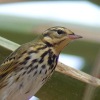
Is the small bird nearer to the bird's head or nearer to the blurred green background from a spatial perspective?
the bird's head

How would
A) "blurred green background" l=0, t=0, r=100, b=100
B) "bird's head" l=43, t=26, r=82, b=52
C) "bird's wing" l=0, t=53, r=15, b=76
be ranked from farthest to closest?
1. "bird's wing" l=0, t=53, r=15, b=76
2. "bird's head" l=43, t=26, r=82, b=52
3. "blurred green background" l=0, t=0, r=100, b=100

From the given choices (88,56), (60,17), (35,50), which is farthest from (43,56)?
(88,56)

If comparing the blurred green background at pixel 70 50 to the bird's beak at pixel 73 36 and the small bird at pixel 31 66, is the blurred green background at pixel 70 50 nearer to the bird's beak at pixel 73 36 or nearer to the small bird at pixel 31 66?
the bird's beak at pixel 73 36

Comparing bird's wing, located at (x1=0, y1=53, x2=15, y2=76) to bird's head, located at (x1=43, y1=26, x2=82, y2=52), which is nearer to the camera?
bird's head, located at (x1=43, y1=26, x2=82, y2=52)

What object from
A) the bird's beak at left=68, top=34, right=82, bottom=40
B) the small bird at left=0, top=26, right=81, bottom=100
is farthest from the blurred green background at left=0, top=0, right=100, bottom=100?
the small bird at left=0, top=26, right=81, bottom=100

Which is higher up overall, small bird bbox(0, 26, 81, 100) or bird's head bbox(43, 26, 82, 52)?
bird's head bbox(43, 26, 82, 52)

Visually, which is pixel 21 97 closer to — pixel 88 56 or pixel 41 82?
pixel 41 82

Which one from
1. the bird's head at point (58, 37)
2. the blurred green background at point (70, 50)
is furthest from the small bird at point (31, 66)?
the blurred green background at point (70, 50)

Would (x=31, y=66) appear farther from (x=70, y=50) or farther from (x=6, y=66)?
(x=70, y=50)
